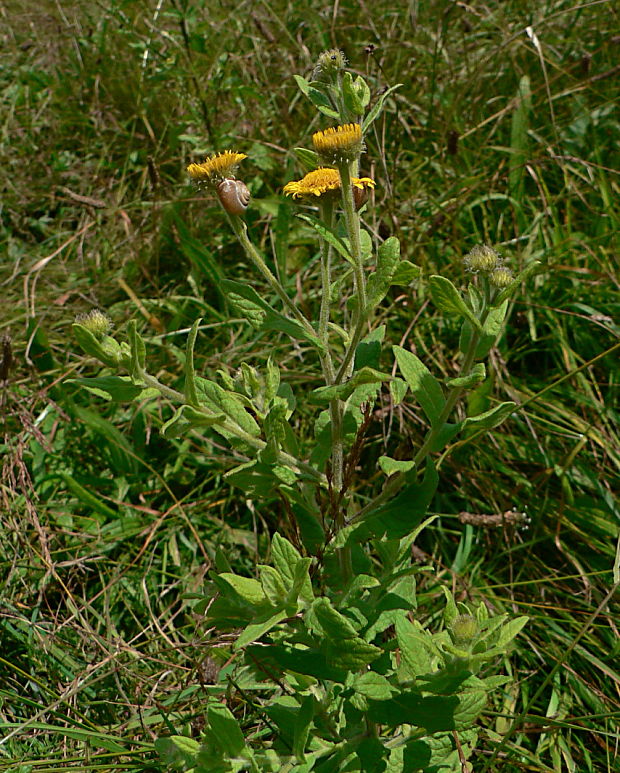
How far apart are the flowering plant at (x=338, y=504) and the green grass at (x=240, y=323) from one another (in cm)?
27

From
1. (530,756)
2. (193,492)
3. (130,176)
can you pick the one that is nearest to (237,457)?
(193,492)

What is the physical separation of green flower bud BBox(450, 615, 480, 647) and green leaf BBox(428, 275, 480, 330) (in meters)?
0.56

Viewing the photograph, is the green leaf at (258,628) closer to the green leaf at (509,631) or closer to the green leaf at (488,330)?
the green leaf at (509,631)

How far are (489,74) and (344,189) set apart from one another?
8.30 ft

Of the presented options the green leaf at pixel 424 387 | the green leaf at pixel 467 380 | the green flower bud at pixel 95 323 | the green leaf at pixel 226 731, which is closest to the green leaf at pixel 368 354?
the green leaf at pixel 424 387

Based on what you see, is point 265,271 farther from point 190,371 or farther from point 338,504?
point 338,504

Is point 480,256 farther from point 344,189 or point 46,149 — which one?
point 46,149

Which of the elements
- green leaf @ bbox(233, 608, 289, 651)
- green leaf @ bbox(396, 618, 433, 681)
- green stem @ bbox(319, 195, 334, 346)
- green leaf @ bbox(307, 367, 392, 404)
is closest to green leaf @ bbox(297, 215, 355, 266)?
green stem @ bbox(319, 195, 334, 346)

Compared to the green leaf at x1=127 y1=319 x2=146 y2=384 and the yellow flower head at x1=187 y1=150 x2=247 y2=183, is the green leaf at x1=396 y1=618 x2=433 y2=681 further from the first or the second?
the yellow flower head at x1=187 y1=150 x2=247 y2=183

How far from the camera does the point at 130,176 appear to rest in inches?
148

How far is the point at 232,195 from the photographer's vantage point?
5.35 feet

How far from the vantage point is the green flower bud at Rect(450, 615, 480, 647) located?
150 cm

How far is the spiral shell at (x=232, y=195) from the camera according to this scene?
64.2 inches

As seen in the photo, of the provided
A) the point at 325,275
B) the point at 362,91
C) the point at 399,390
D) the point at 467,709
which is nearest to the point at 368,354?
the point at 399,390
